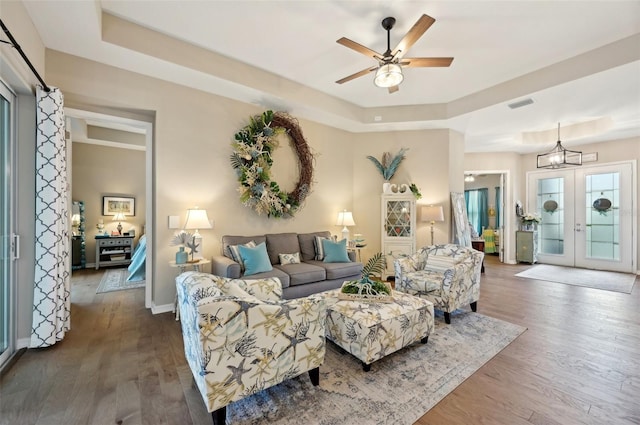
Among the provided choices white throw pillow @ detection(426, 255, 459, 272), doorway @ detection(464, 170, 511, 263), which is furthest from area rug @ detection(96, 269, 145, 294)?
doorway @ detection(464, 170, 511, 263)

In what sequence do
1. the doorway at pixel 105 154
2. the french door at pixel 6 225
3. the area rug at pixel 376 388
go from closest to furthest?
the area rug at pixel 376 388 → the french door at pixel 6 225 → the doorway at pixel 105 154

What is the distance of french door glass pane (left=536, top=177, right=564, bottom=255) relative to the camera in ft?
22.6

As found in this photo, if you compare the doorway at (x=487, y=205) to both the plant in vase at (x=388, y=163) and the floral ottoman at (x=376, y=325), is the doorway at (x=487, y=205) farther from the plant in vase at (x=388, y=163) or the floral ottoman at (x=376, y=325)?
the floral ottoman at (x=376, y=325)

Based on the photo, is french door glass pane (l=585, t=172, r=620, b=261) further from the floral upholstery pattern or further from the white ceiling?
the floral upholstery pattern

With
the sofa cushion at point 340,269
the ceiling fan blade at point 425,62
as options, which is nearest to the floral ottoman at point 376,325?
the sofa cushion at point 340,269

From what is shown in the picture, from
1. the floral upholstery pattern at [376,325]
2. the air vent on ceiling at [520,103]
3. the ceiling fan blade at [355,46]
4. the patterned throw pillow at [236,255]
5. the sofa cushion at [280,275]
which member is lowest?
the floral upholstery pattern at [376,325]

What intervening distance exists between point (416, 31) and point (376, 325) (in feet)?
8.49

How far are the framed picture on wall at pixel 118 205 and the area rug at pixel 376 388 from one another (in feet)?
20.5

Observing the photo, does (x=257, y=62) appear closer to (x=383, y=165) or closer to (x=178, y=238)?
(x=178, y=238)

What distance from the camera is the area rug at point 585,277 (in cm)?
490

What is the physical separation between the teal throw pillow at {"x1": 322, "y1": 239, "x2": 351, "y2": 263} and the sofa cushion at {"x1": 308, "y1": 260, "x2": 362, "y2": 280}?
12cm

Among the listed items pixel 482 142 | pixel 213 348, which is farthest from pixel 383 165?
pixel 213 348

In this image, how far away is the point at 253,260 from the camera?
11.5ft

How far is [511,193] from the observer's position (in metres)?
7.18
